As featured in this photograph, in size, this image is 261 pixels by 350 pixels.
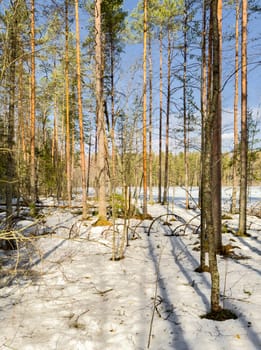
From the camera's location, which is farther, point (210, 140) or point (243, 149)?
point (243, 149)

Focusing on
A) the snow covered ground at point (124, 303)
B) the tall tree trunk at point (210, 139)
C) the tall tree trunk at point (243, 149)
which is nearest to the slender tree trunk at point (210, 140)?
the tall tree trunk at point (210, 139)

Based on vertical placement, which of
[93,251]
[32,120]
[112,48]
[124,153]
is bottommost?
[93,251]

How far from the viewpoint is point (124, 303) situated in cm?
353

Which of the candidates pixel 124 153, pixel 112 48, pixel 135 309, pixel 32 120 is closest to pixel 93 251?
pixel 124 153

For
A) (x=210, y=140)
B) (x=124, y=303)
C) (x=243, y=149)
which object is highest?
(x=243, y=149)

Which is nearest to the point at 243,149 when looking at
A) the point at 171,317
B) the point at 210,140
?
the point at 210,140

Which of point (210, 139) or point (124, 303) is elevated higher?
point (210, 139)

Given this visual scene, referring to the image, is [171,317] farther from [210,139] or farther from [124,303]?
[210,139]

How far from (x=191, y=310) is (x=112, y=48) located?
14885 mm

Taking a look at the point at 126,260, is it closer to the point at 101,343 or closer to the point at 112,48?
the point at 101,343

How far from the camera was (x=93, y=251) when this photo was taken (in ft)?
21.1

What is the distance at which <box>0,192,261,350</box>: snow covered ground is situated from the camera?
2625mm

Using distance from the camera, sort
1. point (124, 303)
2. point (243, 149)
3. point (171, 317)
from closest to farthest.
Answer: point (171, 317) → point (124, 303) → point (243, 149)

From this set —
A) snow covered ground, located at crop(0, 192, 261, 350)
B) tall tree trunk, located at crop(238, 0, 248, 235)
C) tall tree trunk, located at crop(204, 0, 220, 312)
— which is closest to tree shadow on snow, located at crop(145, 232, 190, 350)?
snow covered ground, located at crop(0, 192, 261, 350)
